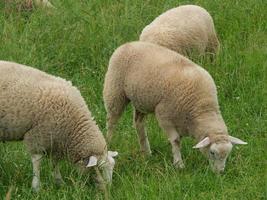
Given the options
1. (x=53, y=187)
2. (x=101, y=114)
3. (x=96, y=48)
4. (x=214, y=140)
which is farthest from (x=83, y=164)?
(x=96, y=48)

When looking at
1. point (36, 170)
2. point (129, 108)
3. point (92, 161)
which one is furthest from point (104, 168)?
point (129, 108)

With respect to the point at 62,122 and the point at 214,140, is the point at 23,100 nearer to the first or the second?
the point at 62,122

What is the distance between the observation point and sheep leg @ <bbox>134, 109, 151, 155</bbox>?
272 inches

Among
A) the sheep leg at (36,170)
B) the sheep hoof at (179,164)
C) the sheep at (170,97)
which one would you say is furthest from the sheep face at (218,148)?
the sheep leg at (36,170)

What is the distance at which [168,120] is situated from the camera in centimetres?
664

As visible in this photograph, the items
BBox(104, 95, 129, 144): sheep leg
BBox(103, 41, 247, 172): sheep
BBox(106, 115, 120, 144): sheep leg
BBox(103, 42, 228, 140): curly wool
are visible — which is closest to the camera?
BBox(103, 41, 247, 172): sheep

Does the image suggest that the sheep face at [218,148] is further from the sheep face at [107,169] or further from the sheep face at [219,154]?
the sheep face at [107,169]

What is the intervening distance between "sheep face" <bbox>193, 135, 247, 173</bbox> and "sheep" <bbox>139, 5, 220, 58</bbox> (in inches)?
86.0

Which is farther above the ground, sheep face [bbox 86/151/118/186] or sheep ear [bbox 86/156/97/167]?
sheep ear [bbox 86/156/97/167]

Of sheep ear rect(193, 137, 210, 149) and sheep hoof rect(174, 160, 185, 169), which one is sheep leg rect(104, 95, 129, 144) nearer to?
sheep hoof rect(174, 160, 185, 169)

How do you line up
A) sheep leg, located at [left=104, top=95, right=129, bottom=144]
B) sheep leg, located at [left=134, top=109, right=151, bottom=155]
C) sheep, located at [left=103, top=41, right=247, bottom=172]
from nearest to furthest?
sheep, located at [left=103, top=41, right=247, bottom=172] → sheep leg, located at [left=134, top=109, right=151, bottom=155] → sheep leg, located at [left=104, top=95, right=129, bottom=144]

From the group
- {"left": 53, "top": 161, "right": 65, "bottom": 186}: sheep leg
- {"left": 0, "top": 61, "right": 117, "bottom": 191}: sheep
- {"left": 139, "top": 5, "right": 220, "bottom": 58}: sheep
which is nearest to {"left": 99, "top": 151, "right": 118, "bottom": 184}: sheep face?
{"left": 0, "top": 61, "right": 117, "bottom": 191}: sheep

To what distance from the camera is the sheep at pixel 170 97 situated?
21.0ft

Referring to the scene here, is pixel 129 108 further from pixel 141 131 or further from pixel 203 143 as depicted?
pixel 203 143
